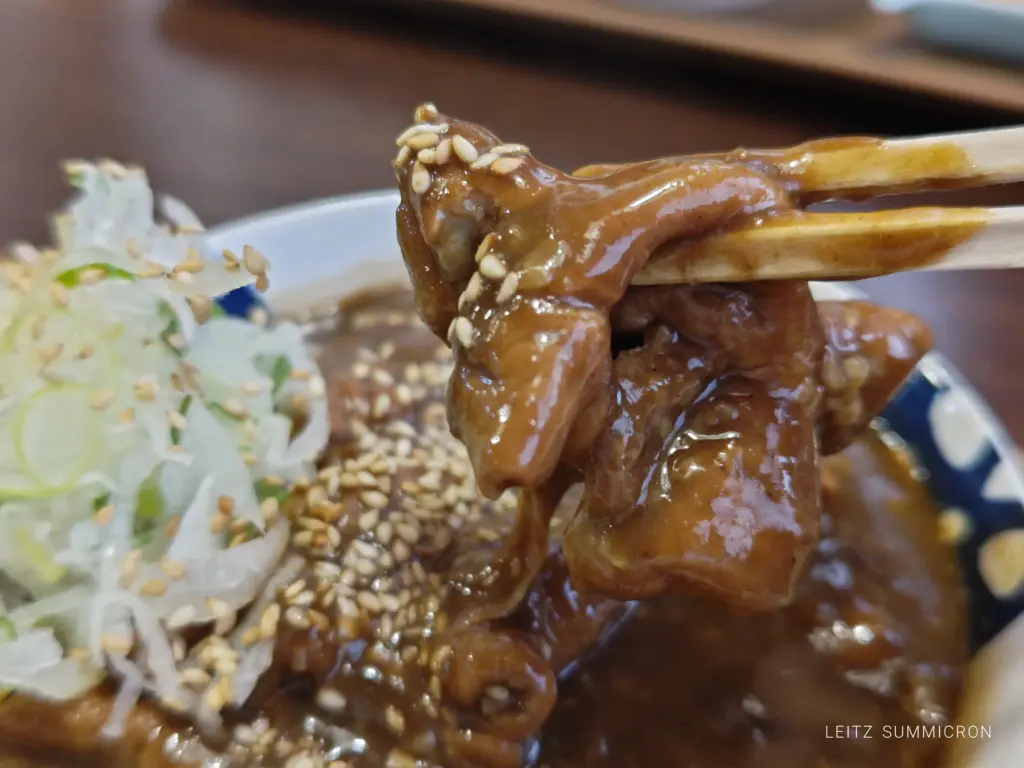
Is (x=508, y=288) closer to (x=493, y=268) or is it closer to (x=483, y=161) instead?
(x=493, y=268)

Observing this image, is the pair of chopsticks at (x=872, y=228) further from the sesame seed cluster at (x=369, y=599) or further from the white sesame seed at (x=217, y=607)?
the white sesame seed at (x=217, y=607)

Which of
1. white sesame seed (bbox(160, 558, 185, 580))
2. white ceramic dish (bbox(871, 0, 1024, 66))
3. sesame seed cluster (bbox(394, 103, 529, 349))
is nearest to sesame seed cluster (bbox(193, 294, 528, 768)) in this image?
white sesame seed (bbox(160, 558, 185, 580))

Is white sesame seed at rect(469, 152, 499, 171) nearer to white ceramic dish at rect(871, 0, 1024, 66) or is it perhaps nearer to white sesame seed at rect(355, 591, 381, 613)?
white sesame seed at rect(355, 591, 381, 613)

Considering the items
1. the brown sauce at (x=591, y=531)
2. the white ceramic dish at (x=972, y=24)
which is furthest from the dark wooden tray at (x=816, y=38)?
the brown sauce at (x=591, y=531)

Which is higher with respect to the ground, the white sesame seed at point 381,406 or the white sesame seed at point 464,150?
the white sesame seed at point 464,150

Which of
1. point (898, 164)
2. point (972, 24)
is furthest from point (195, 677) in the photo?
point (972, 24)

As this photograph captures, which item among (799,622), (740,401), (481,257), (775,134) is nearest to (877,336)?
(740,401)
